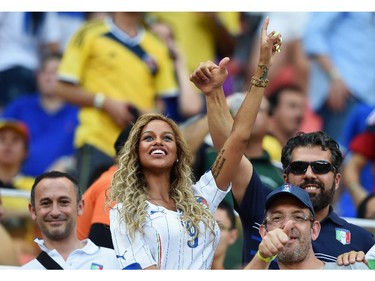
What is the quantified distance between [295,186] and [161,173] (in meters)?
0.73

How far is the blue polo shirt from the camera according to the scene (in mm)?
6680

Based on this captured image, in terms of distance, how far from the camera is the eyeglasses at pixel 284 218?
6102 millimetres

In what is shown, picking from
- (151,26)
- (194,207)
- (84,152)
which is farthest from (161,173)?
(151,26)

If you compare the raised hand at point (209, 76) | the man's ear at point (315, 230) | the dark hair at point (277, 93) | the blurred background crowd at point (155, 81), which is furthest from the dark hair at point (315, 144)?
the dark hair at point (277, 93)

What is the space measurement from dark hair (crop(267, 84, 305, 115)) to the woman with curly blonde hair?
3.90 meters

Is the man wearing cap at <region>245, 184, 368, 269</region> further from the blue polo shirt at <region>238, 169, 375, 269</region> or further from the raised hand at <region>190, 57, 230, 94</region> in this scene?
the raised hand at <region>190, 57, 230, 94</region>

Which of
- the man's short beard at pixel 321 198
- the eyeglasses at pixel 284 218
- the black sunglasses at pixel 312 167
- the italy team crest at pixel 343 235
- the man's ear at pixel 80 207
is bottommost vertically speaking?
the italy team crest at pixel 343 235

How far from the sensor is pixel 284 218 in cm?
611

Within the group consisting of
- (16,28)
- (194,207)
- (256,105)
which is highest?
(16,28)

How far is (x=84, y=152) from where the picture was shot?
10.1 metres

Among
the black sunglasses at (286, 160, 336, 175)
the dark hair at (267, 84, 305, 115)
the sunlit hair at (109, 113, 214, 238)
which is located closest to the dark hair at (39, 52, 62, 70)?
the dark hair at (267, 84, 305, 115)

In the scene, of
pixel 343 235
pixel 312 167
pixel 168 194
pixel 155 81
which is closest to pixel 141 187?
pixel 168 194

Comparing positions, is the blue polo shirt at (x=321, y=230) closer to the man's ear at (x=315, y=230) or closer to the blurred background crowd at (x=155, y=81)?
the man's ear at (x=315, y=230)

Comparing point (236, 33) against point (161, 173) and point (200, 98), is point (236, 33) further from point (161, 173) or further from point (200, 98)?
point (161, 173)
